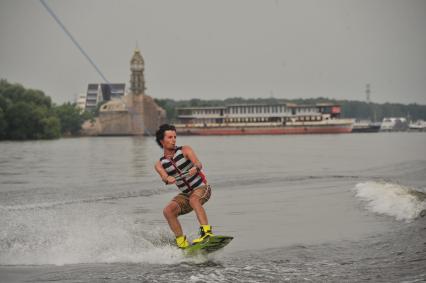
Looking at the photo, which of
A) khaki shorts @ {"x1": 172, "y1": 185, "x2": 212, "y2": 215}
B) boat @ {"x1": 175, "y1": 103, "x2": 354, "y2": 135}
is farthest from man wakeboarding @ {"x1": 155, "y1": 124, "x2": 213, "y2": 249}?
boat @ {"x1": 175, "y1": 103, "x2": 354, "y2": 135}

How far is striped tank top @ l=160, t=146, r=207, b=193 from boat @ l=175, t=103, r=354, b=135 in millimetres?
152129

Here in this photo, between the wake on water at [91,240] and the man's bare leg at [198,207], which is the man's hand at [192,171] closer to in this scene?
the man's bare leg at [198,207]

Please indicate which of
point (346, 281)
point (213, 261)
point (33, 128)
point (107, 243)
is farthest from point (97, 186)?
point (33, 128)

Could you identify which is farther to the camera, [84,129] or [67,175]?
[84,129]

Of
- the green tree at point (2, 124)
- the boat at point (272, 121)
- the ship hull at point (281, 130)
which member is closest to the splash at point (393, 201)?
the green tree at point (2, 124)

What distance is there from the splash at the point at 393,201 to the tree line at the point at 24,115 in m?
90.4

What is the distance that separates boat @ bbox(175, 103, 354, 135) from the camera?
16350 centimetres

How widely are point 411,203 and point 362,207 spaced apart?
145cm

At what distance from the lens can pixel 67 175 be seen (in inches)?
1355

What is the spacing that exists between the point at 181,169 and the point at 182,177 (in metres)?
0.15

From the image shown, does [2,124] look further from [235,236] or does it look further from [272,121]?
[235,236]

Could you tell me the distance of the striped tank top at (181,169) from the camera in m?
10.5

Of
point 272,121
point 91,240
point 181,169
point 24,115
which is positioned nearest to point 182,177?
point 181,169

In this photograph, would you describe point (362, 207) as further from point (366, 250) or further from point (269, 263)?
point (269, 263)
